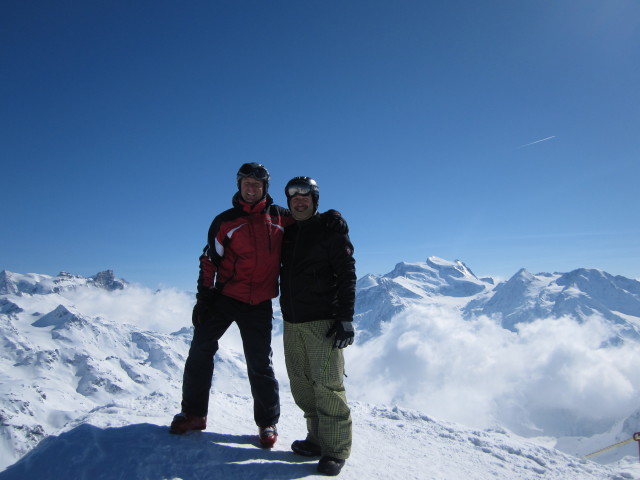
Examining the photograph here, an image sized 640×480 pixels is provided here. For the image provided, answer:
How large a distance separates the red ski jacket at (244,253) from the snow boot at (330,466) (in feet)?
7.87

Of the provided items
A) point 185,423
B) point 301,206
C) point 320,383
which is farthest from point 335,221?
point 185,423

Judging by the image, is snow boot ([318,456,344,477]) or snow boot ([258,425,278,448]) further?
snow boot ([258,425,278,448])

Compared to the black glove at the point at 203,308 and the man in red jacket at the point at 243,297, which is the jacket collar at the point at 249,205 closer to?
the man in red jacket at the point at 243,297

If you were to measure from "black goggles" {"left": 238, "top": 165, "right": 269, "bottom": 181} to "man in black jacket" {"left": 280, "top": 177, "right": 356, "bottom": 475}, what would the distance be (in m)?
0.45

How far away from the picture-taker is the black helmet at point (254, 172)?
6.12 metres

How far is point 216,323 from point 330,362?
6.16ft

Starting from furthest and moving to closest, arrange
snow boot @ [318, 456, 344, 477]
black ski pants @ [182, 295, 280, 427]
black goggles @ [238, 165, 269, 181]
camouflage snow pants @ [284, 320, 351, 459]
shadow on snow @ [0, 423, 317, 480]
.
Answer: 1. black goggles @ [238, 165, 269, 181]
2. black ski pants @ [182, 295, 280, 427]
3. camouflage snow pants @ [284, 320, 351, 459]
4. snow boot @ [318, 456, 344, 477]
5. shadow on snow @ [0, 423, 317, 480]

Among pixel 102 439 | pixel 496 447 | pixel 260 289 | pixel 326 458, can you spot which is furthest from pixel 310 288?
pixel 496 447

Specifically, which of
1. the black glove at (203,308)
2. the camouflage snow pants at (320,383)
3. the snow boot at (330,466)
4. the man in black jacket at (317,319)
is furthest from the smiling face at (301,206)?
the snow boot at (330,466)

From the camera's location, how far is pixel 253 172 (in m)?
6.12

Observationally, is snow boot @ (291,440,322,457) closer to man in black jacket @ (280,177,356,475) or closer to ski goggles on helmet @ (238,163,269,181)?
man in black jacket @ (280,177,356,475)

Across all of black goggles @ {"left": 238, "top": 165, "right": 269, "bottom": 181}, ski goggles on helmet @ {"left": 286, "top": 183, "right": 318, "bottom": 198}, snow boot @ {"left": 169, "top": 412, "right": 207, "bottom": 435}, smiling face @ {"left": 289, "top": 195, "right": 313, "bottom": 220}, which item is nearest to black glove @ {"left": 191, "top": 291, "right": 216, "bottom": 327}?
snow boot @ {"left": 169, "top": 412, "right": 207, "bottom": 435}

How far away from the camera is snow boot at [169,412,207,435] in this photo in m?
5.65

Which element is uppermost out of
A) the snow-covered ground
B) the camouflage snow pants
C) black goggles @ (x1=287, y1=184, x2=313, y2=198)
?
black goggles @ (x1=287, y1=184, x2=313, y2=198)
